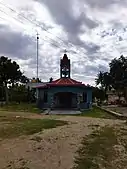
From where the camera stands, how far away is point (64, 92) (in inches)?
1772

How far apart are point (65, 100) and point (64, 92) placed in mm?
3741

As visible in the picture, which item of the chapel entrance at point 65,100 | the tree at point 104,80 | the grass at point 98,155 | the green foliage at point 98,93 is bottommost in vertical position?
the grass at point 98,155

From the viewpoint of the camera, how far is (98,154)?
12266mm

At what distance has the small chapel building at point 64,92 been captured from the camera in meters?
43.9

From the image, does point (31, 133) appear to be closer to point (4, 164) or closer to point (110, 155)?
point (110, 155)

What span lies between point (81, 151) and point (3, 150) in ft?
8.72

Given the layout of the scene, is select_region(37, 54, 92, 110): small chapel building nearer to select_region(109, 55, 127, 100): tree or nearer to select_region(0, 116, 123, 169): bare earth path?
select_region(109, 55, 127, 100): tree

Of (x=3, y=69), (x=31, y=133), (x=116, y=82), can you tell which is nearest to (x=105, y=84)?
(x=116, y=82)

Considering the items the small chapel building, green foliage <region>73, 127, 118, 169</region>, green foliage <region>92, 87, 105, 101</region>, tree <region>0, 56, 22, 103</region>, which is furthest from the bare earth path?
green foliage <region>92, 87, 105, 101</region>

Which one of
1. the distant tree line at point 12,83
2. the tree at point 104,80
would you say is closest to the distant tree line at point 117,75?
the tree at point 104,80

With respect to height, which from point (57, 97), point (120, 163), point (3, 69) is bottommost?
point (120, 163)

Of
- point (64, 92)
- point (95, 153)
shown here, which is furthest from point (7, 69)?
point (95, 153)

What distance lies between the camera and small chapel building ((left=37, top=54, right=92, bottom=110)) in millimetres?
43875

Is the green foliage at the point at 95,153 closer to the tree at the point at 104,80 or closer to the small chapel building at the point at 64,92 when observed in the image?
the small chapel building at the point at 64,92
